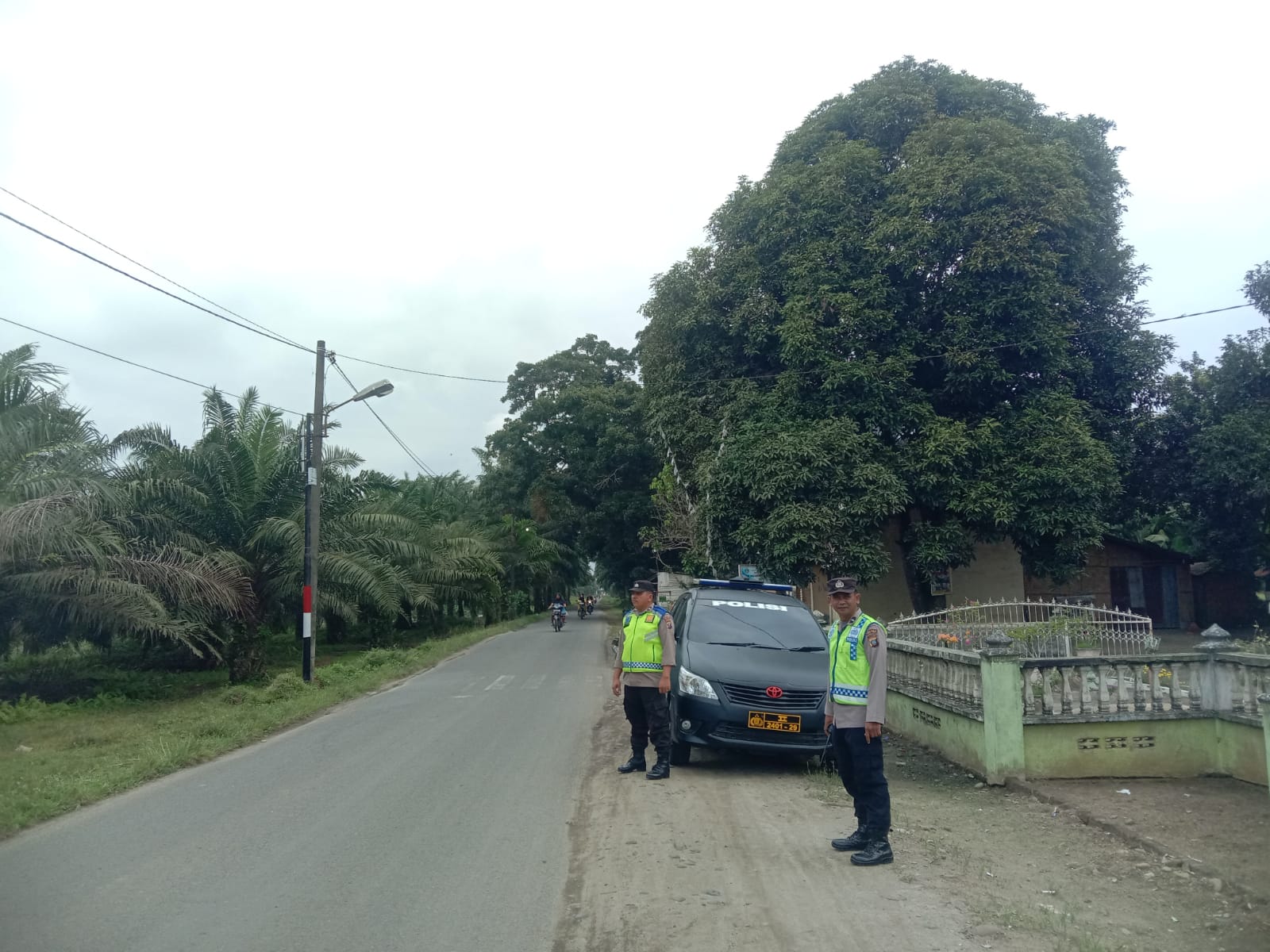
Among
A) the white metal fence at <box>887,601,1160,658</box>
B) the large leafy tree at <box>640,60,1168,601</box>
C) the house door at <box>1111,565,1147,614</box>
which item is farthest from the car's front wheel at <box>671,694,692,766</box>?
the house door at <box>1111,565,1147,614</box>

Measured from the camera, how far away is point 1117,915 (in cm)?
521

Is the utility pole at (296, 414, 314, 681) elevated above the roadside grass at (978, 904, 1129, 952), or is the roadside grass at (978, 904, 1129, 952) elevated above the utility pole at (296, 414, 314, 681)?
the utility pole at (296, 414, 314, 681)

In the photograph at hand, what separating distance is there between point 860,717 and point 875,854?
0.81 metres

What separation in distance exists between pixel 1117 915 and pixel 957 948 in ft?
3.88

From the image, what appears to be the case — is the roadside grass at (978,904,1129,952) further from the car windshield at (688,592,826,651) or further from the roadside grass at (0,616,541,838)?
the roadside grass at (0,616,541,838)

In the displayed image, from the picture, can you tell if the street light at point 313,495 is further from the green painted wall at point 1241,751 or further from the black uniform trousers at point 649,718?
the green painted wall at point 1241,751

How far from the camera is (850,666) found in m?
6.25

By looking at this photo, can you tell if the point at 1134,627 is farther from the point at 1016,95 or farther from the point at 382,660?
the point at 382,660

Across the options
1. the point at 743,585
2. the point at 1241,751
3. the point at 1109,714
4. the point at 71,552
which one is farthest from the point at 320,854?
the point at 71,552

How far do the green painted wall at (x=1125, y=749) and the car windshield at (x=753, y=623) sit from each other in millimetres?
2372

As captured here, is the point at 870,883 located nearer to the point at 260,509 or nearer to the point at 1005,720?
the point at 1005,720

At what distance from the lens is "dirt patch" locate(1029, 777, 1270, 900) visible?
20.1 feet

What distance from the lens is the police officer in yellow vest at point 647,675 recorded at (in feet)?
29.1

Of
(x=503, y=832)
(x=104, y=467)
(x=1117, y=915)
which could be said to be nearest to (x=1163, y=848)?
(x=1117, y=915)
